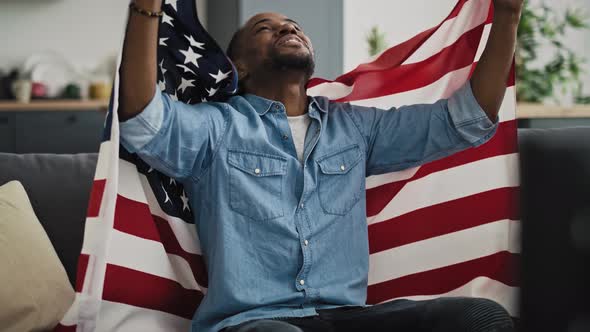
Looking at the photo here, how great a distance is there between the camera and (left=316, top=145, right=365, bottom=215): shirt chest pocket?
1785 mm

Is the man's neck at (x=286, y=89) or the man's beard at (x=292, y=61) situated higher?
the man's beard at (x=292, y=61)

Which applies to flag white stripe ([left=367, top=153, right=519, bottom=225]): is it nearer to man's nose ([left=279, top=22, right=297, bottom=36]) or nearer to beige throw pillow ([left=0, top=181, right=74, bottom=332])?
man's nose ([left=279, top=22, right=297, bottom=36])

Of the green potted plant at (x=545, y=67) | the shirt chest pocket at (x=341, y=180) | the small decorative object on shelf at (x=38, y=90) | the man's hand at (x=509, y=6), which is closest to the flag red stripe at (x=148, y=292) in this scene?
the shirt chest pocket at (x=341, y=180)

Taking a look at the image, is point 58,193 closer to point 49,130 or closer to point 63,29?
point 49,130

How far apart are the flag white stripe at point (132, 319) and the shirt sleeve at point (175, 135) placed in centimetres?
33

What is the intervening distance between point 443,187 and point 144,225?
0.76 meters

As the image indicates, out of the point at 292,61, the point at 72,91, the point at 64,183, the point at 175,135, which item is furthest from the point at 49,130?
the point at 175,135

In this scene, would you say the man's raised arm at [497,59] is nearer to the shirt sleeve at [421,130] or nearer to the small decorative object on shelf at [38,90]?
the shirt sleeve at [421,130]

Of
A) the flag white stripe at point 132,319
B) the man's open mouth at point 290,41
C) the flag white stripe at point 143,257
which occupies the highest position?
the man's open mouth at point 290,41

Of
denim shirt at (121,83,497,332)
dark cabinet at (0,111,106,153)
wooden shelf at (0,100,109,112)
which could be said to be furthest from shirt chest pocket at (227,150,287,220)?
wooden shelf at (0,100,109,112)

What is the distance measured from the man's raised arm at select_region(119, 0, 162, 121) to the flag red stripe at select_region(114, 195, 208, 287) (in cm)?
26

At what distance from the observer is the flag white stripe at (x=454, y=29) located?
195 cm

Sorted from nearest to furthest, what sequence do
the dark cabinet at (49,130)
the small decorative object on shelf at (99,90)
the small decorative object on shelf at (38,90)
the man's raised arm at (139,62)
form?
1. the man's raised arm at (139,62)
2. the dark cabinet at (49,130)
3. the small decorative object on shelf at (38,90)
4. the small decorative object on shelf at (99,90)

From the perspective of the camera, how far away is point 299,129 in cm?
185
